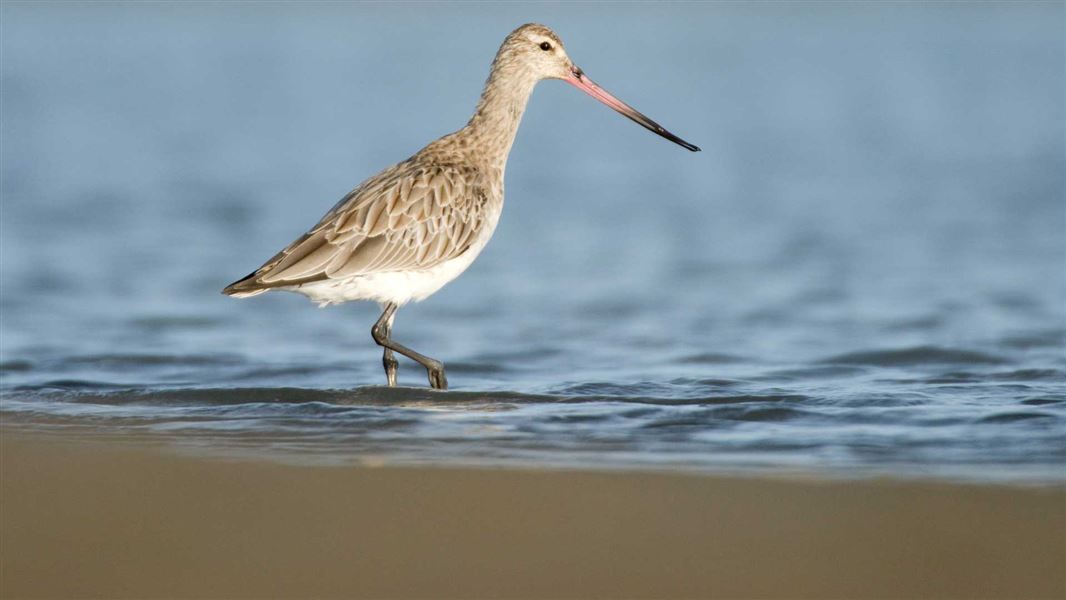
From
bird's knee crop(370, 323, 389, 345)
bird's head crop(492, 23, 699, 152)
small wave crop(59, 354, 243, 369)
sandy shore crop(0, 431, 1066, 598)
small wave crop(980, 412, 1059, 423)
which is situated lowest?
sandy shore crop(0, 431, 1066, 598)

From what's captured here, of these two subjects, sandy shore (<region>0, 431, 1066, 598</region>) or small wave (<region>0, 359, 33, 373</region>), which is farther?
→ small wave (<region>0, 359, 33, 373</region>)

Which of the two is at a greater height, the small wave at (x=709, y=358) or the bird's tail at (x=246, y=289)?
the bird's tail at (x=246, y=289)

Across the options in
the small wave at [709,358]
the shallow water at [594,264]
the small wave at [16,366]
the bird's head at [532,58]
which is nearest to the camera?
the shallow water at [594,264]

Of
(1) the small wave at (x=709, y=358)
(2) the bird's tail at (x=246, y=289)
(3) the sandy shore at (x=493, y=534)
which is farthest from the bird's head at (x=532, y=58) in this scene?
(3) the sandy shore at (x=493, y=534)

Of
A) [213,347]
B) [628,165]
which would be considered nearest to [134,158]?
[628,165]

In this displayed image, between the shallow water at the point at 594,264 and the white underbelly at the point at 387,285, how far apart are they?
0.52 meters

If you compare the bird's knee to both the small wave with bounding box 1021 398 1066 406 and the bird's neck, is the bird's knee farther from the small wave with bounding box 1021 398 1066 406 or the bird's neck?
the small wave with bounding box 1021 398 1066 406

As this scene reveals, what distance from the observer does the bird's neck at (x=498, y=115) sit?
8.66m

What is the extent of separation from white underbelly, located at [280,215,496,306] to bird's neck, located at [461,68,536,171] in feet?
2.36

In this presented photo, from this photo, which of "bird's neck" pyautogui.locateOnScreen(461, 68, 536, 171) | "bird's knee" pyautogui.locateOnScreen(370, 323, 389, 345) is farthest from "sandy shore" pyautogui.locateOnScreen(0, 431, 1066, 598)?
"bird's neck" pyautogui.locateOnScreen(461, 68, 536, 171)

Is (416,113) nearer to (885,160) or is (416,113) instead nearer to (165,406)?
(885,160)

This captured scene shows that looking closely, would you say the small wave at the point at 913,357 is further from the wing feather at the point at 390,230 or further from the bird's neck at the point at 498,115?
the wing feather at the point at 390,230

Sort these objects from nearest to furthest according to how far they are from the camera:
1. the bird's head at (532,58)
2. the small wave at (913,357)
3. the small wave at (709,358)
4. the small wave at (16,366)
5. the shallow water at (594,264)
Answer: the shallow water at (594,264) < the small wave at (16,366) < the bird's head at (532,58) < the small wave at (913,357) < the small wave at (709,358)

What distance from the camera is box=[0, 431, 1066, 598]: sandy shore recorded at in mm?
4730
